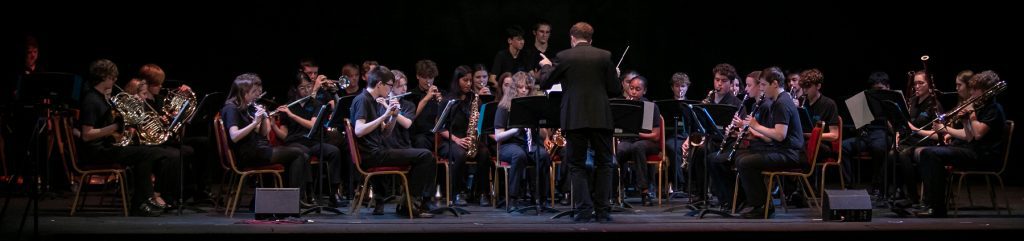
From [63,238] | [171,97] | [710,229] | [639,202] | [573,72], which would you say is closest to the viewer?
[63,238]

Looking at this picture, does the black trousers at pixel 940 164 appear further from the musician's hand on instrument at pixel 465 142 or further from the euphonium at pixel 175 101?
the euphonium at pixel 175 101

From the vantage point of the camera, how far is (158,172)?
7.78 metres

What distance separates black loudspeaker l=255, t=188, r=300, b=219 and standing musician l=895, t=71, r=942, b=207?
403 centimetres

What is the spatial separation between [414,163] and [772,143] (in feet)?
7.72

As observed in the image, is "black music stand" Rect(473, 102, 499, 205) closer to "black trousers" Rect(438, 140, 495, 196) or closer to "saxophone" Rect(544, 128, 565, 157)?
"saxophone" Rect(544, 128, 565, 157)

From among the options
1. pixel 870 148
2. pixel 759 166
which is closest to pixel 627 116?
pixel 759 166

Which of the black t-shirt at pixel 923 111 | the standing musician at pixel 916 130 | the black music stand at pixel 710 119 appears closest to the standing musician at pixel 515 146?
the black music stand at pixel 710 119

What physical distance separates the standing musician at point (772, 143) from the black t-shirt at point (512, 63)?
307 cm

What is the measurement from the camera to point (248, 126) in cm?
735

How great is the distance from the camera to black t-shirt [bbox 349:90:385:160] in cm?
735

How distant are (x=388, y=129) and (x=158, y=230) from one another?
6.31ft

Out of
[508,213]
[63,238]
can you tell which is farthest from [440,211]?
[63,238]

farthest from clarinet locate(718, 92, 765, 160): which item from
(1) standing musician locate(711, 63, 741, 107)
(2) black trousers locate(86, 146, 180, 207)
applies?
(2) black trousers locate(86, 146, 180, 207)

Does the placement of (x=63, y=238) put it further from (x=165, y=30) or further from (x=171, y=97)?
(x=165, y=30)
